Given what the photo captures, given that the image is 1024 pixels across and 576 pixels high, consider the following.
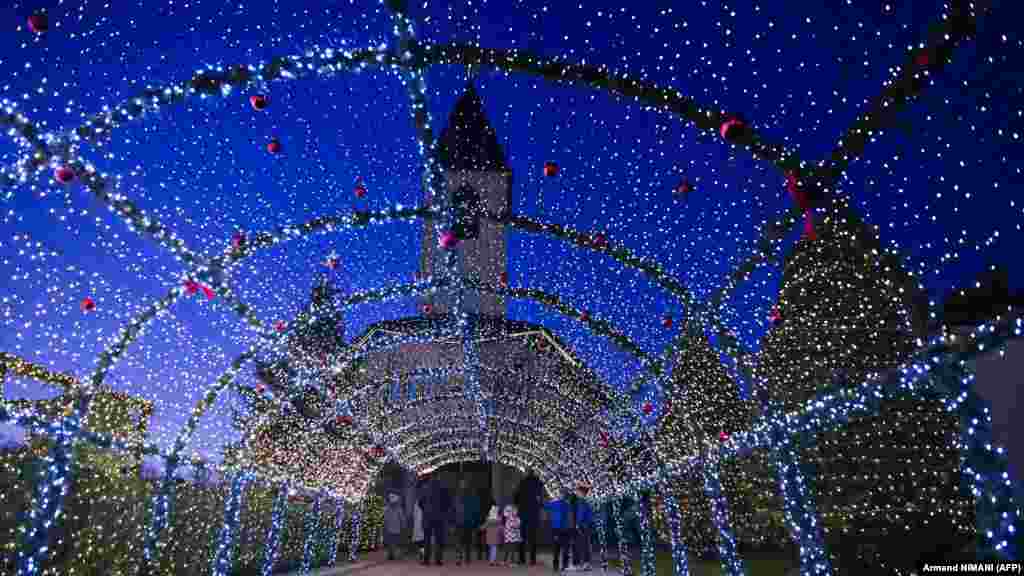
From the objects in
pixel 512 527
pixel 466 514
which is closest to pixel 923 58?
pixel 466 514

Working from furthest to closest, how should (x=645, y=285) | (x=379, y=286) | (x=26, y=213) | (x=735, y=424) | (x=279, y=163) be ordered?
(x=735, y=424) → (x=379, y=286) → (x=645, y=285) → (x=279, y=163) → (x=26, y=213)

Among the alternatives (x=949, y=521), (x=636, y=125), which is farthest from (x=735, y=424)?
(x=636, y=125)

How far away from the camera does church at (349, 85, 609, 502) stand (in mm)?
11523

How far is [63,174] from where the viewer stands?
5.23 m

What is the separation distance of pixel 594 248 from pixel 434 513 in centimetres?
869

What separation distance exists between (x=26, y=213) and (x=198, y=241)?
1831 millimetres

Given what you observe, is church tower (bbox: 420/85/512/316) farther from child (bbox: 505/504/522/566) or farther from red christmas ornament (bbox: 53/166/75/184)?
red christmas ornament (bbox: 53/166/75/184)

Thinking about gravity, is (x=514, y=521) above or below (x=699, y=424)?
below

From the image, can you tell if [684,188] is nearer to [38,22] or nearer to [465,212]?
[465,212]

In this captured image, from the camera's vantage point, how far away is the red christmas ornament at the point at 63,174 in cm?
520

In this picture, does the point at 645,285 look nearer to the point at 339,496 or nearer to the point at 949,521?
the point at 949,521

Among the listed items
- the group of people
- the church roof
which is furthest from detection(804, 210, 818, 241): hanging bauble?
the church roof

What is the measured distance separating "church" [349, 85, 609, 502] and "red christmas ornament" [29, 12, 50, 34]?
12.8 feet

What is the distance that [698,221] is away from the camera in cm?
689
